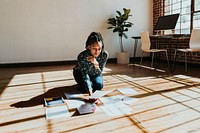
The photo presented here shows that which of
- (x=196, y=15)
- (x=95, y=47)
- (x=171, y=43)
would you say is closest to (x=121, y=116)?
(x=95, y=47)

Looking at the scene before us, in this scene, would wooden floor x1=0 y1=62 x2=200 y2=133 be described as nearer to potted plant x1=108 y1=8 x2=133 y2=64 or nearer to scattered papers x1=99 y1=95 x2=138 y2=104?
scattered papers x1=99 y1=95 x2=138 y2=104

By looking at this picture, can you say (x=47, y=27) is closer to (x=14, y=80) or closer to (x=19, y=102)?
(x=14, y=80)

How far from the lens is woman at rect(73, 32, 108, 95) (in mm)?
2141

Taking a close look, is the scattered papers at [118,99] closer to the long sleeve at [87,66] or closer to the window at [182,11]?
the long sleeve at [87,66]

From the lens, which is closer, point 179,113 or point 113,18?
point 179,113

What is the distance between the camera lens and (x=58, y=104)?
2.04 m

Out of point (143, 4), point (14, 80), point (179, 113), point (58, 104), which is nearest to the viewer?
point (179, 113)

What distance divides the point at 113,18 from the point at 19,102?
3.71 m

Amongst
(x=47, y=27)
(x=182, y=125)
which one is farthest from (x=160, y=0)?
(x=182, y=125)

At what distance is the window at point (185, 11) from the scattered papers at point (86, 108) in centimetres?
356

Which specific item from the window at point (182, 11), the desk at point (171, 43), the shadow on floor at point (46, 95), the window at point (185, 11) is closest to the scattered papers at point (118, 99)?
the shadow on floor at point (46, 95)

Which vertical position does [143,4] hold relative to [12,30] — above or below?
above

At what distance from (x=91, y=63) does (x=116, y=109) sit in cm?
75

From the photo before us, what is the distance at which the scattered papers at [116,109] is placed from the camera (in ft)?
5.78
